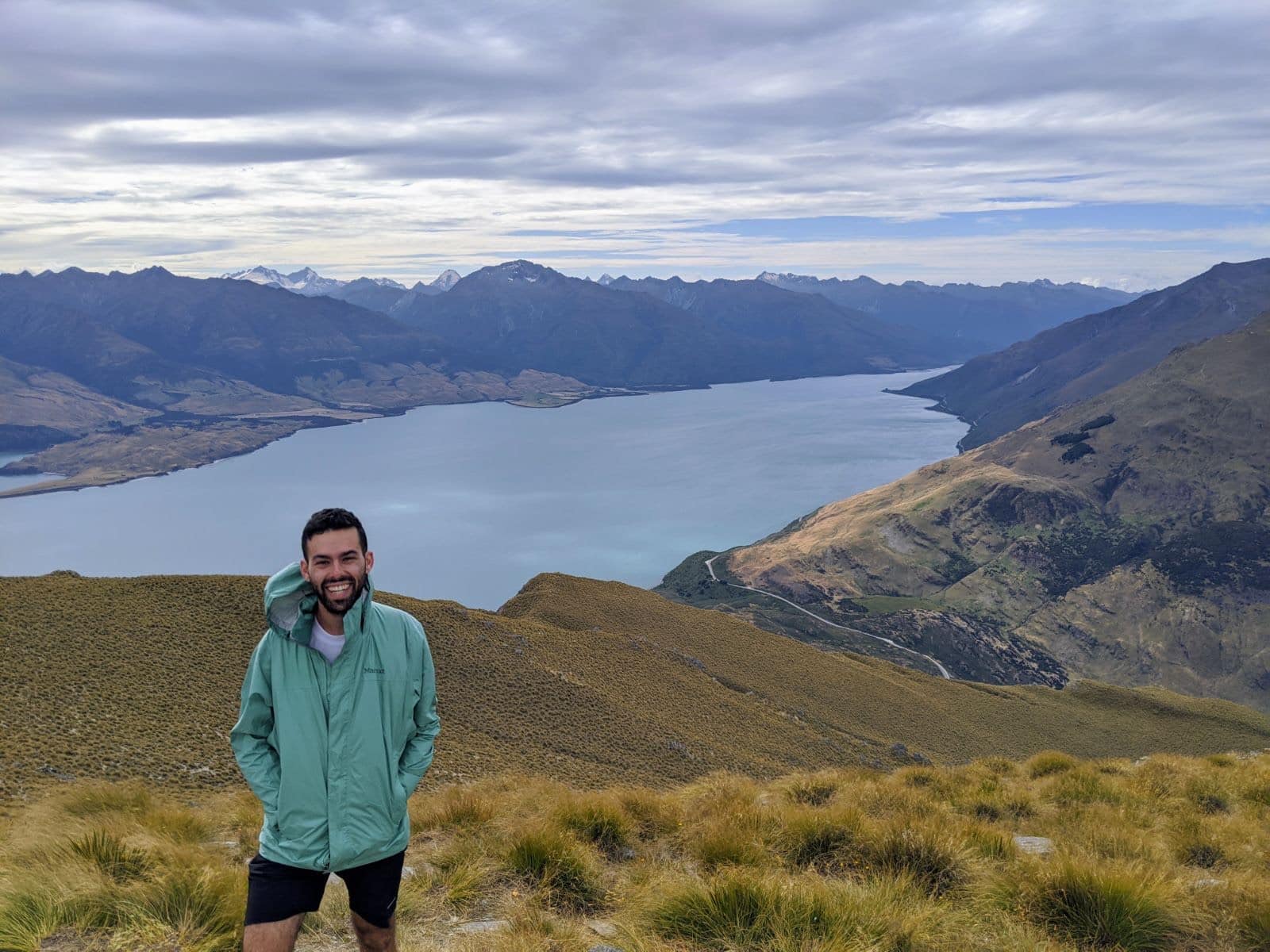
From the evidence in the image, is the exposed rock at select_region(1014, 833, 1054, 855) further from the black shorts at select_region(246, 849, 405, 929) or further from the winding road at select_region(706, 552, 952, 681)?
the winding road at select_region(706, 552, 952, 681)

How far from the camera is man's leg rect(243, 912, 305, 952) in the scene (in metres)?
4.52

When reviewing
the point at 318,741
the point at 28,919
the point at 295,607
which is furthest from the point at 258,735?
the point at 28,919

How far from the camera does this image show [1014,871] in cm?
782

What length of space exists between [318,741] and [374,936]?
1316mm

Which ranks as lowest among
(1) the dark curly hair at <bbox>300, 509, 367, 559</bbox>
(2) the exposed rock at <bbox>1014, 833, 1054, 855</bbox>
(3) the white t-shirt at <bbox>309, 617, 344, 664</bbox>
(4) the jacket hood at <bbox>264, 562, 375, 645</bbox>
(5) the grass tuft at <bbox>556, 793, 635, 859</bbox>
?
(2) the exposed rock at <bbox>1014, 833, 1054, 855</bbox>

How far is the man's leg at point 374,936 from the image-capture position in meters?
4.90

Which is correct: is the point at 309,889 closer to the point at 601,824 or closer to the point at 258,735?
the point at 258,735

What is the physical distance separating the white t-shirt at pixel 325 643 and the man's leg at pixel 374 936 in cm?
156

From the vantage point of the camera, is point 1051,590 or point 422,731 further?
point 1051,590

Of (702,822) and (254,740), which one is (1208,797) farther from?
(254,740)

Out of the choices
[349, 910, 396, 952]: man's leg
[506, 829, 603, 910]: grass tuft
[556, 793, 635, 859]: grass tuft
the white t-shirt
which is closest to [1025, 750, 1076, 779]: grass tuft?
[556, 793, 635, 859]: grass tuft

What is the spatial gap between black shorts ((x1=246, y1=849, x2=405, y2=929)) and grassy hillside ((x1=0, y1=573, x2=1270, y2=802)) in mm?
12167

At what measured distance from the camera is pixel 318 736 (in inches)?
182

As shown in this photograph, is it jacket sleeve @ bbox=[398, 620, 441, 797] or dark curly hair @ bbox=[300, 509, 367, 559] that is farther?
jacket sleeve @ bbox=[398, 620, 441, 797]
